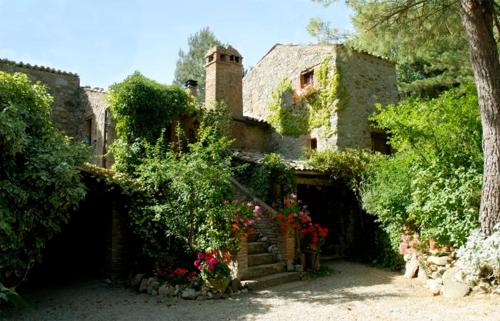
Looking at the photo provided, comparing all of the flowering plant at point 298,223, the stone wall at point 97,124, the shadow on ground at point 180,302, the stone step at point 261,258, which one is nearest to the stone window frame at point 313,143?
the flowering plant at point 298,223

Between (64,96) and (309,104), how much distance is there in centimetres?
845

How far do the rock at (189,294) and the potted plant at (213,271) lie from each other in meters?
0.24

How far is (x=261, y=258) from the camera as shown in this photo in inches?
328

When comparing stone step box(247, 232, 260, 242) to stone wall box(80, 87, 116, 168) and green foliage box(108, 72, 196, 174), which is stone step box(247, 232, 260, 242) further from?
stone wall box(80, 87, 116, 168)

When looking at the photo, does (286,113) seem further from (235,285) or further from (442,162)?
(235,285)

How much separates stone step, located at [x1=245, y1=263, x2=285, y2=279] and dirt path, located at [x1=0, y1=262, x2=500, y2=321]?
0.50 metres

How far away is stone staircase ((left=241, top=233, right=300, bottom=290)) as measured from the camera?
24.9 ft

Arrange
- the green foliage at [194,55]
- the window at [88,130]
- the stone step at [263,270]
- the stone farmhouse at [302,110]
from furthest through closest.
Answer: the green foliage at [194,55] < the window at [88,130] < the stone farmhouse at [302,110] < the stone step at [263,270]

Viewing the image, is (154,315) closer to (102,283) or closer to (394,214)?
(102,283)

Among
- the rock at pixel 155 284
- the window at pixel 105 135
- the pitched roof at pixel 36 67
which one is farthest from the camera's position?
the pitched roof at pixel 36 67

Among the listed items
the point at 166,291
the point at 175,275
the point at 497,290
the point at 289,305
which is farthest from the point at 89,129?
the point at 497,290

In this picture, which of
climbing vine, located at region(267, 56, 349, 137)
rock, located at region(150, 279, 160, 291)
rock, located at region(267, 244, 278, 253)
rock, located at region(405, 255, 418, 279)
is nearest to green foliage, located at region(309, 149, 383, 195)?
climbing vine, located at region(267, 56, 349, 137)

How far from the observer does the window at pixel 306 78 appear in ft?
44.5

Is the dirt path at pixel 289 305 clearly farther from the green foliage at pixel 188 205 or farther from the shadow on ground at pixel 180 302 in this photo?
the green foliage at pixel 188 205
